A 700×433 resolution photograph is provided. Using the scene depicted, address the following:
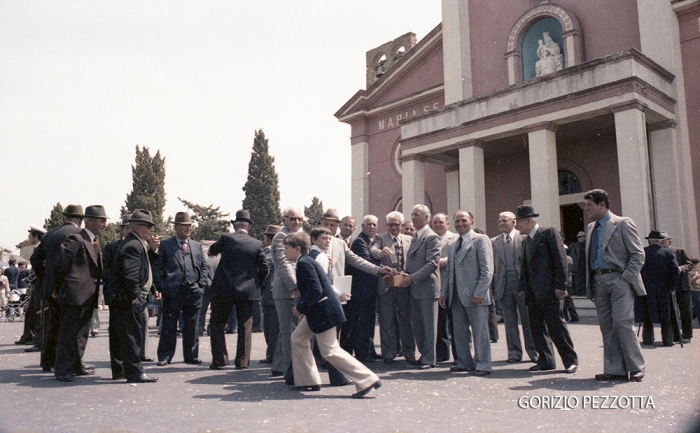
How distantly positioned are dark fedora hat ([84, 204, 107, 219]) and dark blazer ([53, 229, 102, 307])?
31 cm

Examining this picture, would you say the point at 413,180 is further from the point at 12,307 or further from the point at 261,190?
the point at 261,190

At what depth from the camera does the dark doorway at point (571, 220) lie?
18250mm

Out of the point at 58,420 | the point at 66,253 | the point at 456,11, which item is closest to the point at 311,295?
the point at 58,420

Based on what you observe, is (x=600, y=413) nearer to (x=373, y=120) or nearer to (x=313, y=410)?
(x=313, y=410)

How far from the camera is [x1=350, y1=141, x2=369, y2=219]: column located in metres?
23.5

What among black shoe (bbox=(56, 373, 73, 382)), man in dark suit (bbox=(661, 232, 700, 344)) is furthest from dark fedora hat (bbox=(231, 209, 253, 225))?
Answer: man in dark suit (bbox=(661, 232, 700, 344))

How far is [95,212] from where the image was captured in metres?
6.66

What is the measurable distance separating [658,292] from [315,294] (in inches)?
244

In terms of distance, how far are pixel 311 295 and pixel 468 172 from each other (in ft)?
42.3

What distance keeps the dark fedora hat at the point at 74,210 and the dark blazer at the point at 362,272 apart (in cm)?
335

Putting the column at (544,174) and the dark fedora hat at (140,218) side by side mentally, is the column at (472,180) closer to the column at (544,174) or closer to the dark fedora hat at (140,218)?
the column at (544,174)

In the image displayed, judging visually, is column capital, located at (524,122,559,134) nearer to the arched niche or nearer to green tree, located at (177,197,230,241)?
the arched niche

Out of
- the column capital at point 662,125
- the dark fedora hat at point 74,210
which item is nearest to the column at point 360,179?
the column capital at point 662,125

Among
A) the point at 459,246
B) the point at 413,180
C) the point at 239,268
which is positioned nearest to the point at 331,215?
the point at 239,268
